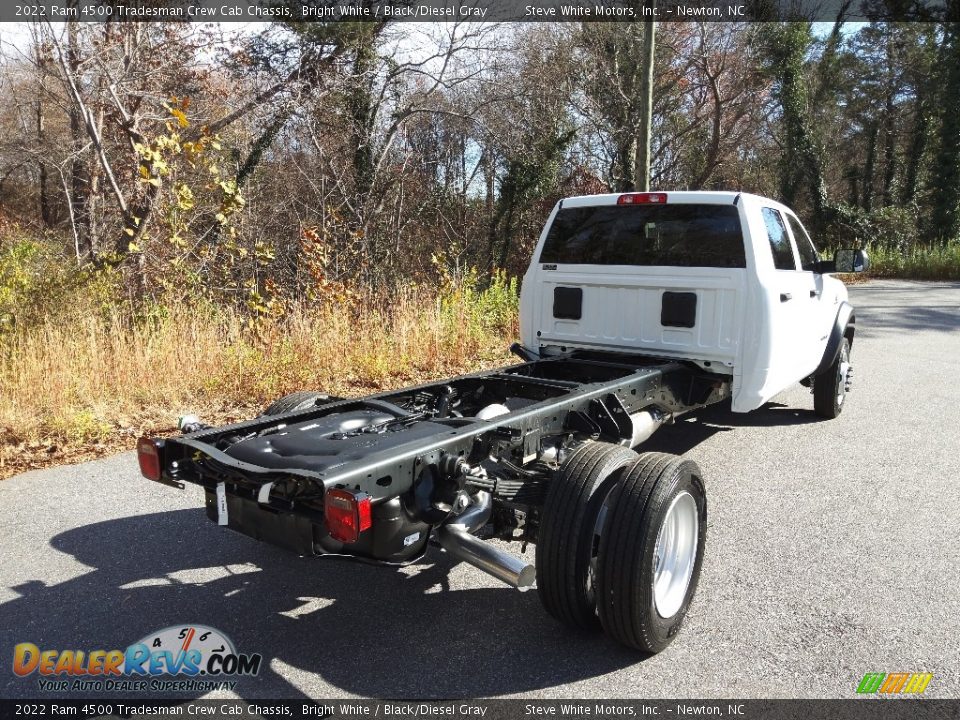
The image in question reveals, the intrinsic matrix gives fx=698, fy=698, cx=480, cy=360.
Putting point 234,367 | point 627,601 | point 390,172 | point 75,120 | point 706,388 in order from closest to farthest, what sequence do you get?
1. point 627,601
2. point 706,388
3. point 234,367
4. point 75,120
5. point 390,172

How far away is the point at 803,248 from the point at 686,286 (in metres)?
1.74

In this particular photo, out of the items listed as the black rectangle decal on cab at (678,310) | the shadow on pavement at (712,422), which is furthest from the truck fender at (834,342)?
the black rectangle decal on cab at (678,310)

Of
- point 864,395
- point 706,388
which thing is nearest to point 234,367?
point 706,388

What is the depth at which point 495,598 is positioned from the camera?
137 inches

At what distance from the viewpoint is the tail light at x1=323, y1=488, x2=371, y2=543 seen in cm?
249

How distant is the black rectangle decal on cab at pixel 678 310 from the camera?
5160mm

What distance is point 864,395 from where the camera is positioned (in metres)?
7.74

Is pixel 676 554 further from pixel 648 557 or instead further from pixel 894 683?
pixel 894 683

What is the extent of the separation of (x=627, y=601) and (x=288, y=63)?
12.5m

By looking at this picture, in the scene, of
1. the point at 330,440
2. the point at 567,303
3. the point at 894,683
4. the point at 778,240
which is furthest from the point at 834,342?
the point at 330,440

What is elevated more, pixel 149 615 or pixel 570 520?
pixel 570 520

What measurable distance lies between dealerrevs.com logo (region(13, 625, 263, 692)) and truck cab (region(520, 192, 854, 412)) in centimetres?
358

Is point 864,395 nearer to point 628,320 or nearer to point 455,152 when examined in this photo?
point 628,320

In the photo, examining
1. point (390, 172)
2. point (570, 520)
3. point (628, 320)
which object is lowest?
point (570, 520)
